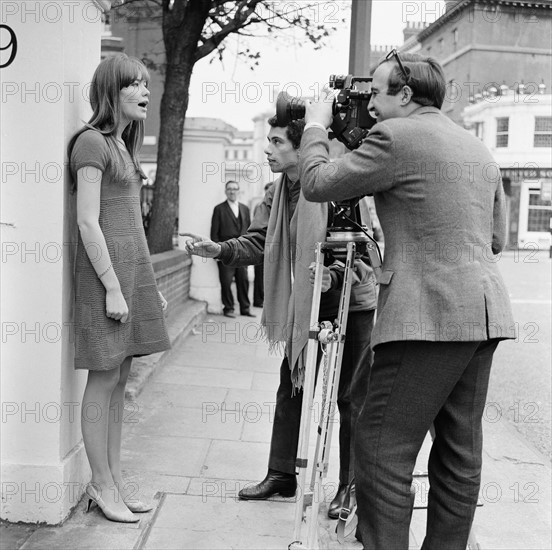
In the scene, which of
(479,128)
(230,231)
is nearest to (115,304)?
(230,231)

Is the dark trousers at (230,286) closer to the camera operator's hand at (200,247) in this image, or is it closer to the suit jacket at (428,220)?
the camera operator's hand at (200,247)

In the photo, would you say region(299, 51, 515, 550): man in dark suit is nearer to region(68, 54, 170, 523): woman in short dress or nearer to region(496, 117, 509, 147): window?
region(68, 54, 170, 523): woman in short dress

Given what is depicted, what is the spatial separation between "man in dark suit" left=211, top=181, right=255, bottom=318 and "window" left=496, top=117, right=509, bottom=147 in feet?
108

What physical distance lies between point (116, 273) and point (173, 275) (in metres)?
6.46

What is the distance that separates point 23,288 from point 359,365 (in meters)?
1.53

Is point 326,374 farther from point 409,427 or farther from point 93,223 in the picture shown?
point 93,223

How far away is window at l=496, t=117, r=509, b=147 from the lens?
4209cm

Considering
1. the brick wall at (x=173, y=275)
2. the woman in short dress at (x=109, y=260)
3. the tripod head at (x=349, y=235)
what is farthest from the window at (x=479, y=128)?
the tripod head at (x=349, y=235)

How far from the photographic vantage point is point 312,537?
10.3ft

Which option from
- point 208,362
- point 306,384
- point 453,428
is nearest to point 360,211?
point 306,384

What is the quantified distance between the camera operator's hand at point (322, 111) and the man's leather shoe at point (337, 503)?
1921 mm

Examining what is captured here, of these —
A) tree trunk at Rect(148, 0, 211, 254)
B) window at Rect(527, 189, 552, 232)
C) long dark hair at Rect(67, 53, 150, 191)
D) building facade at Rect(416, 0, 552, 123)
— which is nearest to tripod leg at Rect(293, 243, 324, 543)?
long dark hair at Rect(67, 53, 150, 191)

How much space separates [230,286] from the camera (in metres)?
11.8

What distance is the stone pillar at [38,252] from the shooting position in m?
3.56
